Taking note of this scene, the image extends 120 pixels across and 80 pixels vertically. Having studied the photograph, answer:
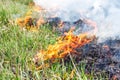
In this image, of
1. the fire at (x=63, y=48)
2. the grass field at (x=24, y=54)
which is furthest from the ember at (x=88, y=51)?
the grass field at (x=24, y=54)

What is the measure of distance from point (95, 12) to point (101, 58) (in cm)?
124

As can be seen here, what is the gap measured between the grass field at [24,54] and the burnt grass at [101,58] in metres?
0.09

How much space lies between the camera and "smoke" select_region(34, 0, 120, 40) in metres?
4.83

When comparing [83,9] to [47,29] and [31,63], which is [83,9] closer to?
[47,29]

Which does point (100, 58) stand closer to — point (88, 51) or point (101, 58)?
→ point (101, 58)

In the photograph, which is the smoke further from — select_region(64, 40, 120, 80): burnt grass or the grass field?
the grass field

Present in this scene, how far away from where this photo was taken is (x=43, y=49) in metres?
4.68

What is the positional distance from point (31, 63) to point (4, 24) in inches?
64.5

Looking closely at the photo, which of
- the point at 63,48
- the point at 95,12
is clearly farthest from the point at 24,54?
the point at 95,12

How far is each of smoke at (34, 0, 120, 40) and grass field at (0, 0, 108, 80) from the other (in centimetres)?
41

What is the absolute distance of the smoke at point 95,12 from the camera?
4.83 m

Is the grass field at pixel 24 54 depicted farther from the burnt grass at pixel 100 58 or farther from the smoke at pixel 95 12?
the smoke at pixel 95 12

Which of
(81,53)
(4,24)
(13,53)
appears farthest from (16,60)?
(4,24)

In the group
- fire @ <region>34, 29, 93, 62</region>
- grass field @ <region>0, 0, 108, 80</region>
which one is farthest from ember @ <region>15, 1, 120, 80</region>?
grass field @ <region>0, 0, 108, 80</region>
